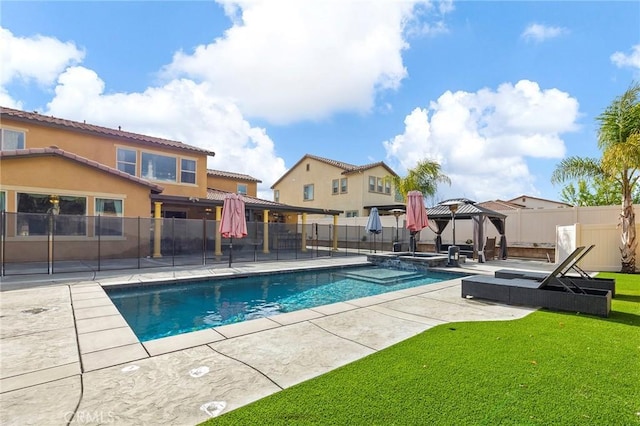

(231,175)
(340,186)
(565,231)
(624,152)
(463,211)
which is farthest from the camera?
(340,186)

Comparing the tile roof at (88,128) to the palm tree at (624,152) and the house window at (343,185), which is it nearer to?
the house window at (343,185)

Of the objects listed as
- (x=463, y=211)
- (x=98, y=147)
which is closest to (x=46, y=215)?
(x=98, y=147)

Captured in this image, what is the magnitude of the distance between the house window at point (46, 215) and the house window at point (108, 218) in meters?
0.46

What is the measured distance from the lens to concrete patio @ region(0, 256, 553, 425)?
2680 mm

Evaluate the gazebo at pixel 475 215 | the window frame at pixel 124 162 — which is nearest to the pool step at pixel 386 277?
the gazebo at pixel 475 215

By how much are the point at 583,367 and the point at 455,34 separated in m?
12.8

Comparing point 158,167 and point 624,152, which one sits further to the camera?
point 158,167

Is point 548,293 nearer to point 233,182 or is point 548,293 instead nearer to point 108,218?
point 108,218

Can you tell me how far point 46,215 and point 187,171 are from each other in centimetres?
850

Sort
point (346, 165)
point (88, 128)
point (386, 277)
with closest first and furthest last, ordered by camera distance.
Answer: point (386, 277), point (88, 128), point (346, 165)

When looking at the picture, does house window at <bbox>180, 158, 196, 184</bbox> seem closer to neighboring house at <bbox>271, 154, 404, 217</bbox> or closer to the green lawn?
neighboring house at <bbox>271, 154, 404, 217</bbox>

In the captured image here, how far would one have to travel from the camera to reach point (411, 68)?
16.0 m

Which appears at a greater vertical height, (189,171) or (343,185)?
(343,185)

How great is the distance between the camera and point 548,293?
6.09 meters
